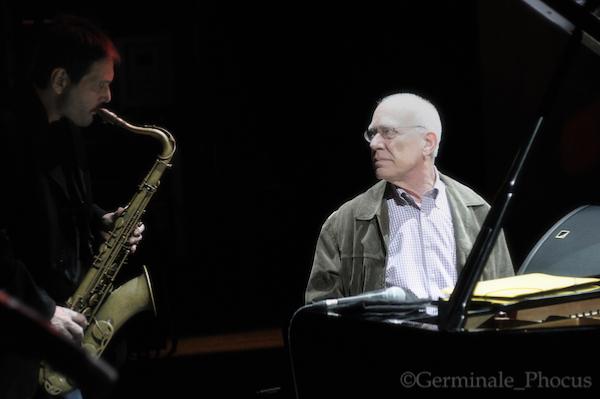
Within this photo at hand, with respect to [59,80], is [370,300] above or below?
below

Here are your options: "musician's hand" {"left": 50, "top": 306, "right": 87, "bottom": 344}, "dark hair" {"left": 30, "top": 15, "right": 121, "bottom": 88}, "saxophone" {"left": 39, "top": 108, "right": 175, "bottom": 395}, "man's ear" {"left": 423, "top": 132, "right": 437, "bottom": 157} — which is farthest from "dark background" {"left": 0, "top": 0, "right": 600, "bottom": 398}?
"musician's hand" {"left": 50, "top": 306, "right": 87, "bottom": 344}

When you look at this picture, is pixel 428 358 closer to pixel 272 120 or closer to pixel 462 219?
pixel 462 219

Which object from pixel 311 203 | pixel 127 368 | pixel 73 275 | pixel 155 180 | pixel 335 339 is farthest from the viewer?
pixel 311 203

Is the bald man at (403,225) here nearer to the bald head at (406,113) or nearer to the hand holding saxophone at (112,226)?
the bald head at (406,113)

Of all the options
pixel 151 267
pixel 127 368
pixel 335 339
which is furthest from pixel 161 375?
pixel 335 339

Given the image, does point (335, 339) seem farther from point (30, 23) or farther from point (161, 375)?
point (30, 23)

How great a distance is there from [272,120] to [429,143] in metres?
2.06

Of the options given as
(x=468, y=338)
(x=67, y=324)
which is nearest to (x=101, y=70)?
(x=67, y=324)

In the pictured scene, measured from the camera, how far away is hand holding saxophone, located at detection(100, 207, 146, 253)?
3.32 metres

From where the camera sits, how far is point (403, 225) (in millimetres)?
2697

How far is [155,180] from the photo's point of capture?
3.89m

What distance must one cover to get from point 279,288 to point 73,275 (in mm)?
2024

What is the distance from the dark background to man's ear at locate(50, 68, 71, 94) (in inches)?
66.6

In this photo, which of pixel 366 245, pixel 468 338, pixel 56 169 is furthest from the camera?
pixel 56 169
